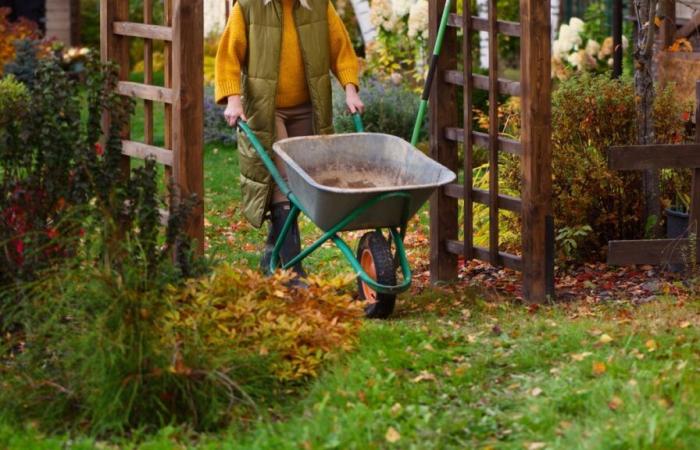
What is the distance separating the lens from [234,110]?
6910mm

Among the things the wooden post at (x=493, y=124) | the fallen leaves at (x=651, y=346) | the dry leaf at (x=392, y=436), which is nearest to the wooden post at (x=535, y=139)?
the wooden post at (x=493, y=124)

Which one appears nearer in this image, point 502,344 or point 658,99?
point 502,344

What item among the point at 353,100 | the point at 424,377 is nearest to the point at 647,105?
the point at 353,100

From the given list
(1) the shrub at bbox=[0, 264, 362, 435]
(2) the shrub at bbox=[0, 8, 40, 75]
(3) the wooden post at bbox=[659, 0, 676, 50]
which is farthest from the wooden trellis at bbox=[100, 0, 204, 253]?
(2) the shrub at bbox=[0, 8, 40, 75]

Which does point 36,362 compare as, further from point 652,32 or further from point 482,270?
point 652,32

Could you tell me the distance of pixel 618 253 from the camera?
7273 mm

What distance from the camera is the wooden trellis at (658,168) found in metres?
7.18

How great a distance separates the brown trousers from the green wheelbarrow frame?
234 mm

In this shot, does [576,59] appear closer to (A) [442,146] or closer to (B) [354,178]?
(A) [442,146]

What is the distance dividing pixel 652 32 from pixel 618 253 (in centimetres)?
146

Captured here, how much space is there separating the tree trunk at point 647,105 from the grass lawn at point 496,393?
1.54m

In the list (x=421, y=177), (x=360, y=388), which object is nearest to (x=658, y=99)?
(x=421, y=177)

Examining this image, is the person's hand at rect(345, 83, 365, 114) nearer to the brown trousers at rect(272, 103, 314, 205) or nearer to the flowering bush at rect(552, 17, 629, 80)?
the brown trousers at rect(272, 103, 314, 205)

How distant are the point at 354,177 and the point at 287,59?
2.42 feet
